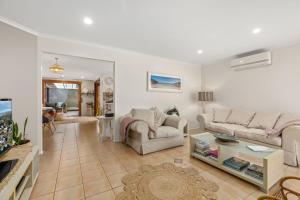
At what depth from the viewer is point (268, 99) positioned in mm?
3363

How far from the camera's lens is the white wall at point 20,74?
7.35 ft

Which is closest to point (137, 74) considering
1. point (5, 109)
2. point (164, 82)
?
point (164, 82)

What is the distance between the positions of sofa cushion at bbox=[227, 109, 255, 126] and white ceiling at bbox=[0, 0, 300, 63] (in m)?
1.63

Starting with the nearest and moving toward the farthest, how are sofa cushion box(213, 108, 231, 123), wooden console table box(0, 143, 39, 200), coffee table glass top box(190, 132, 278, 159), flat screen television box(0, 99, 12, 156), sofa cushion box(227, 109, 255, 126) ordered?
wooden console table box(0, 143, 39, 200) < flat screen television box(0, 99, 12, 156) < coffee table glass top box(190, 132, 278, 159) < sofa cushion box(227, 109, 255, 126) < sofa cushion box(213, 108, 231, 123)

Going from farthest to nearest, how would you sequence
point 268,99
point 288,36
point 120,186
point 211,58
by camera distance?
point 211,58 → point 268,99 → point 288,36 → point 120,186

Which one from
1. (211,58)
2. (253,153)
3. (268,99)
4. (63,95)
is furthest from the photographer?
(63,95)

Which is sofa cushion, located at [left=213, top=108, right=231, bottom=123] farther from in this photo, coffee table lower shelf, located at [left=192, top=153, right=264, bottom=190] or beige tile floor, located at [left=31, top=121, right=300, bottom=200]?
coffee table lower shelf, located at [left=192, top=153, right=264, bottom=190]

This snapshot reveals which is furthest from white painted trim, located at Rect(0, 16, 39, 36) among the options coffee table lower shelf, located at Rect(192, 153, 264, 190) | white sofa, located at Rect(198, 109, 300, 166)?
white sofa, located at Rect(198, 109, 300, 166)

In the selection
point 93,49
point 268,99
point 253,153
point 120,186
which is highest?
point 93,49

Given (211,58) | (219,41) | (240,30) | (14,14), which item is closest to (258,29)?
(240,30)

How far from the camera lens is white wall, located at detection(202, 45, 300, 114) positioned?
3.00m

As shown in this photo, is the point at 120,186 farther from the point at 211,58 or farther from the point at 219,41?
the point at 211,58

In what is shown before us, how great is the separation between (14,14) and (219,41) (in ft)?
12.0

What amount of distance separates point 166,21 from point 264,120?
2.97 metres
